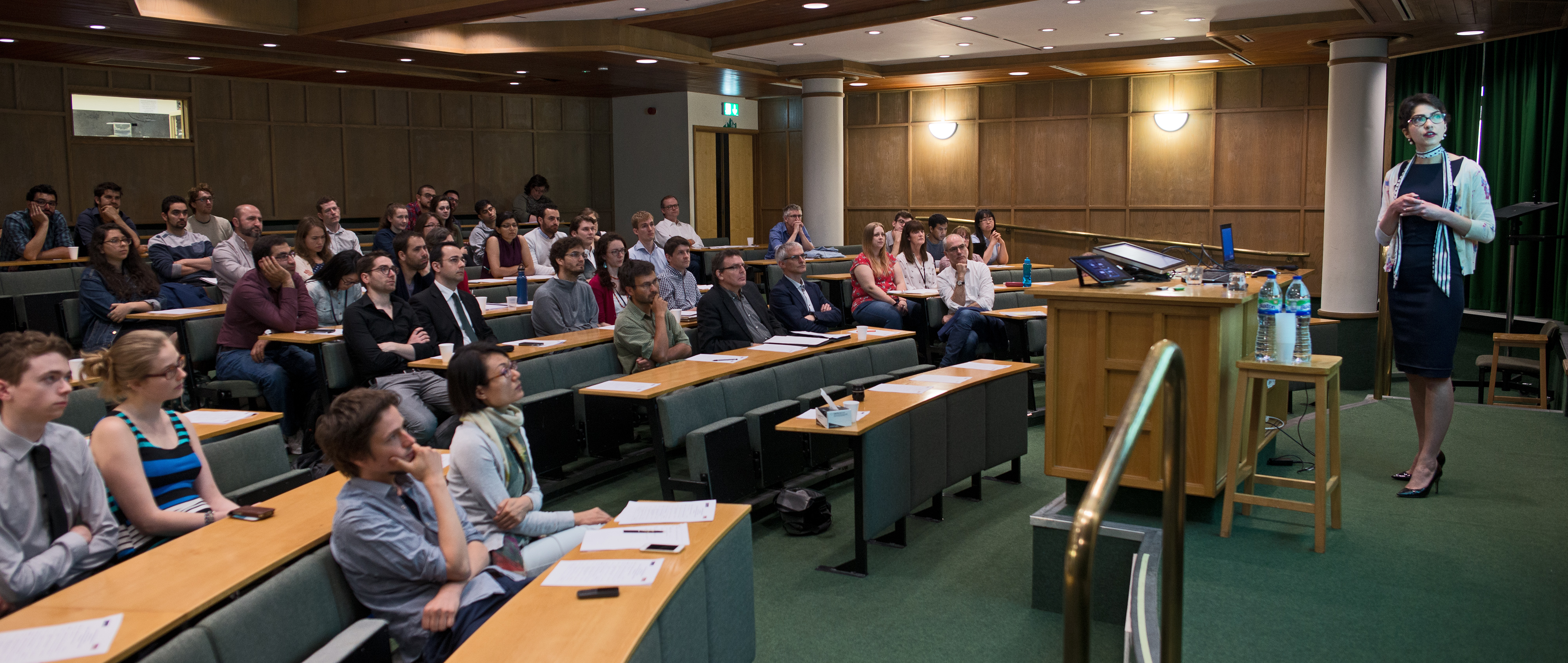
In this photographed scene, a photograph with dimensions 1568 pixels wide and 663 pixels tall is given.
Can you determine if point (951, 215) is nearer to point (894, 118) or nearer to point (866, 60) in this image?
point (894, 118)

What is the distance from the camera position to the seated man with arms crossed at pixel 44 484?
267 centimetres

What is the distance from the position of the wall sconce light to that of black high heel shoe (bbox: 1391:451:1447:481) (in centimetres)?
870

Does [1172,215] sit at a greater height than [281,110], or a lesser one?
lesser

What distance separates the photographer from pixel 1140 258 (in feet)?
14.9

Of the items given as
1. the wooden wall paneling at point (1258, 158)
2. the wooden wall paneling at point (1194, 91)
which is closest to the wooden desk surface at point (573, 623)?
the wooden wall paneling at point (1258, 158)

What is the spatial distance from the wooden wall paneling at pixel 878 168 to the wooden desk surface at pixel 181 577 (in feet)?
42.1

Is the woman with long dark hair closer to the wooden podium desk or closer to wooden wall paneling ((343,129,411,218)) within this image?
the wooden podium desk

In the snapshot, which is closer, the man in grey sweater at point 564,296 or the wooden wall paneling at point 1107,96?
the man in grey sweater at point 564,296

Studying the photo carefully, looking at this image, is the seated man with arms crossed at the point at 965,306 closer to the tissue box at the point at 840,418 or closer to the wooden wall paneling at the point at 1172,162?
the tissue box at the point at 840,418

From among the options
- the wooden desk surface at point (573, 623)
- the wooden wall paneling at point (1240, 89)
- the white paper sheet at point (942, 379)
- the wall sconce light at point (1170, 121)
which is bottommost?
the wooden desk surface at point (573, 623)

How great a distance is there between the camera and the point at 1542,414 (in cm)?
650

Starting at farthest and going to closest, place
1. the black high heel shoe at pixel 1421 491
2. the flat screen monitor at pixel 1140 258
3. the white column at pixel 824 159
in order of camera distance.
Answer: the white column at pixel 824 159
the black high heel shoe at pixel 1421 491
the flat screen monitor at pixel 1140 258

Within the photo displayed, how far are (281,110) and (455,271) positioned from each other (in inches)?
364

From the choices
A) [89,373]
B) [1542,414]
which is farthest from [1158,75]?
[89,373]
